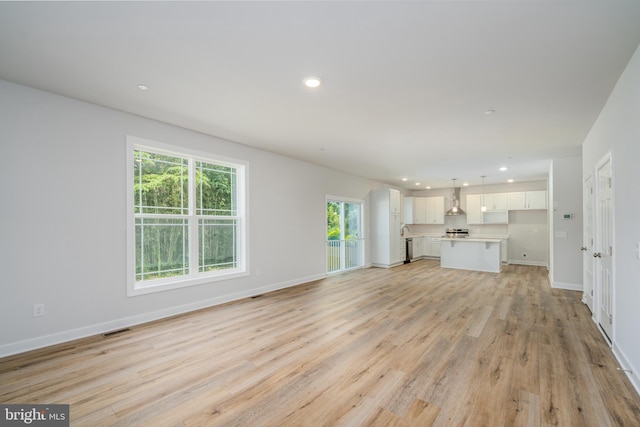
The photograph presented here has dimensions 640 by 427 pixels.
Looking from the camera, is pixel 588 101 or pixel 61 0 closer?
pixel 61 0

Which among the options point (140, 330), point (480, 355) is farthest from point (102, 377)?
point (480, 355)

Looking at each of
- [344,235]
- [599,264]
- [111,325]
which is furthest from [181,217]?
[599,264]

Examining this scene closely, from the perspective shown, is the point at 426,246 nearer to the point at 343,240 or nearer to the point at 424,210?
the point at 424,210

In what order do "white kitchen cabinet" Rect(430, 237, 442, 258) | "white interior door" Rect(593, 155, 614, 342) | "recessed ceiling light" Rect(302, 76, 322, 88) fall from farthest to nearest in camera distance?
"white kitchen cabinet" Rect(430, 237, 442, 258), "white interior door" Rect(593, 155, 614, 342), "recessed ceiling light" Rect(302, 76, 322, 88)

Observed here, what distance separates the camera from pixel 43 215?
310cm

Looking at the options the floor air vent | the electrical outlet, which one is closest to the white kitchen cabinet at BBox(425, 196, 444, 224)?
the floor air vent

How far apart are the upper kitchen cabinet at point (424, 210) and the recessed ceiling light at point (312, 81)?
30.3ft

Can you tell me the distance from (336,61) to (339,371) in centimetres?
274

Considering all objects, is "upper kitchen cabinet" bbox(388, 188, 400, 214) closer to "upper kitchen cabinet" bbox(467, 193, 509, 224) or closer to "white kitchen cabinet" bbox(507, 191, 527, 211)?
"upper kitchen cabinet" bbox(467, 193, 509, 224)

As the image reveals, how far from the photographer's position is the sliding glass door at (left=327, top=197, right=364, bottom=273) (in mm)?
7594

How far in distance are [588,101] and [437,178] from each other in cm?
567

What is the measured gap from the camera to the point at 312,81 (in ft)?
9.30

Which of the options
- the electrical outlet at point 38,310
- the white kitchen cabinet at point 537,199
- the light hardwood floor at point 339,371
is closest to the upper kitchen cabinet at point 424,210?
the white kitchen cabinet at point 537,199

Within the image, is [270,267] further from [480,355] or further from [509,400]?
[509,400]
